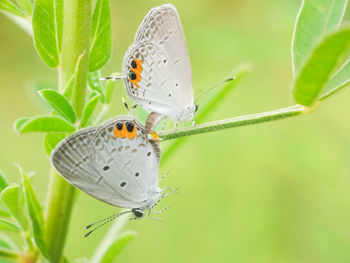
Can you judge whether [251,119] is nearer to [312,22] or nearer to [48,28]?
[312,22]

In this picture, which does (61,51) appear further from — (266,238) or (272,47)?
(266,238)

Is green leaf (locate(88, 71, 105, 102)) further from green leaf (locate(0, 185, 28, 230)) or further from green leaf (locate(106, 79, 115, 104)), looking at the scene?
green leaf (locate(0, 185, 28, 230))

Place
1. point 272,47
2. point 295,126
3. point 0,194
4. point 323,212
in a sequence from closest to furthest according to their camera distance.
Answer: point 0,194 → point 272,47 → point 323,212 → point 295,126

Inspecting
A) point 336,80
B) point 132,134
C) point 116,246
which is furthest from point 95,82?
point 336,80

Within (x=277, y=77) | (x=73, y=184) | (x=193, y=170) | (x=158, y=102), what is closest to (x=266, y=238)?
(x=193, y=170)

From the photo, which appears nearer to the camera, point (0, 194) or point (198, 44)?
point (0, 194)

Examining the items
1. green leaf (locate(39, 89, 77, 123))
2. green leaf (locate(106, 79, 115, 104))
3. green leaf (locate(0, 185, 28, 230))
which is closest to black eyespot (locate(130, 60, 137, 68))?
green leaf (locate(106, 79, 115, 104))
